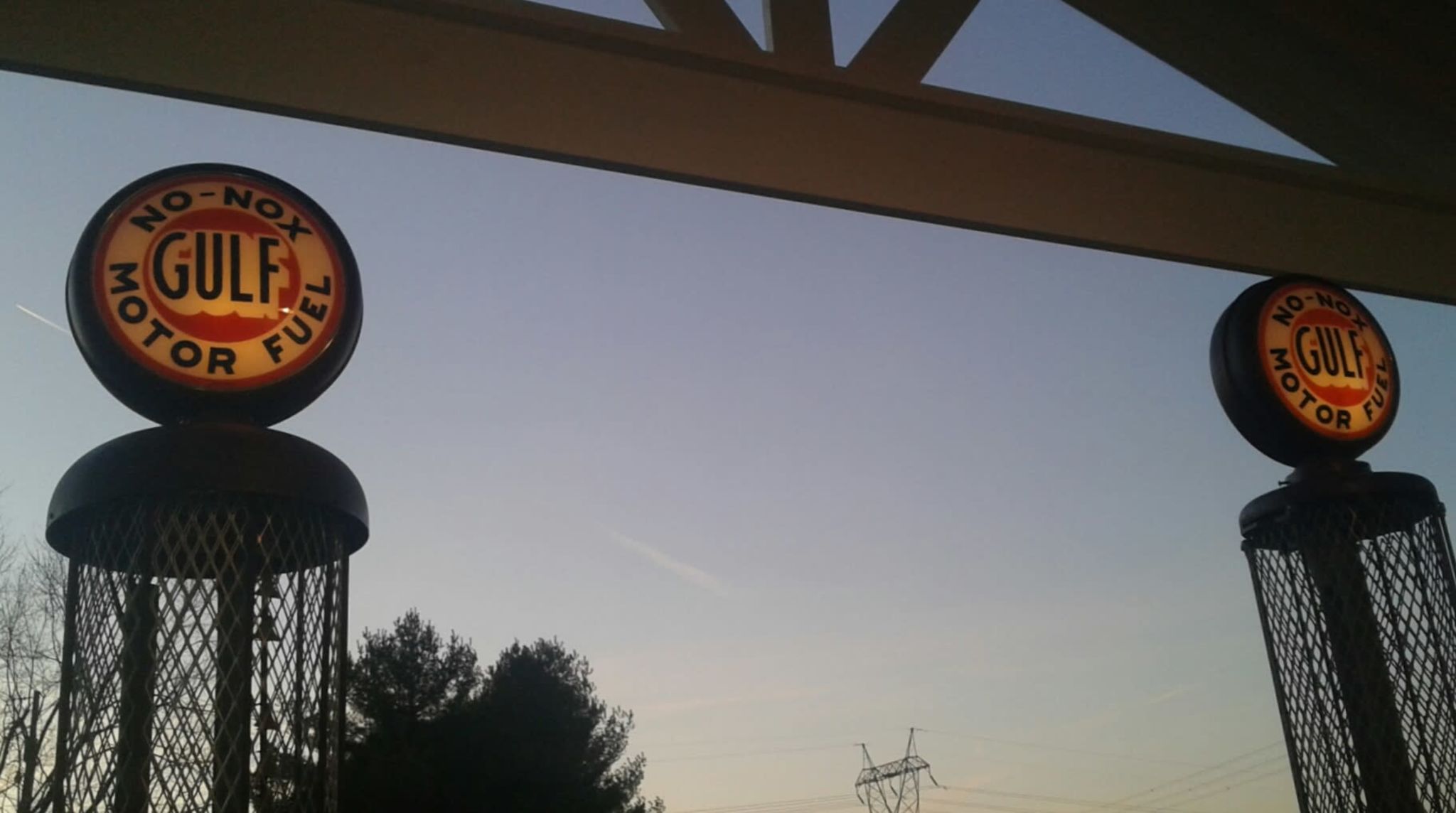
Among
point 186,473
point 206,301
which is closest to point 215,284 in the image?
point 206,301

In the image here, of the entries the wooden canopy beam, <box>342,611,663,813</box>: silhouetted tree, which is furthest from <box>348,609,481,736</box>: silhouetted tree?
the wooden canopy beam

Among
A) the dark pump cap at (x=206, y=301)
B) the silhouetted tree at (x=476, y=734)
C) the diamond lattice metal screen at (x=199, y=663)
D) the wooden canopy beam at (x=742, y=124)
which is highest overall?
the silhouetted tree at (x=476, y=734)

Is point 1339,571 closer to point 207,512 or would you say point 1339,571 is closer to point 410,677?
point 207,512

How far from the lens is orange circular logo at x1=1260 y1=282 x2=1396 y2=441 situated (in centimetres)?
271

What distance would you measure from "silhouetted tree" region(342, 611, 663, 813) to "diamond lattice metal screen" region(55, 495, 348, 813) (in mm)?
12413

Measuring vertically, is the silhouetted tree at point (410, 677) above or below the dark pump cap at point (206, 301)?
above

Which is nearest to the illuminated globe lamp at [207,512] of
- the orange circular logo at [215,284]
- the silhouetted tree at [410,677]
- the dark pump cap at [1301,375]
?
the orange circular logo at [215,284]

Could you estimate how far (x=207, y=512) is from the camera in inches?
67.5

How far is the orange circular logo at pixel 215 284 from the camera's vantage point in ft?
5.82

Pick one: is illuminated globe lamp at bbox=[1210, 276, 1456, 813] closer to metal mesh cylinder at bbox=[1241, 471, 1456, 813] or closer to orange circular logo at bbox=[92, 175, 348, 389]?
metal mesh cylinder at bbox=[1241, 471, 1456, 813]

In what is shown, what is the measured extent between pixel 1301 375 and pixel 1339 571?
415 millimetres

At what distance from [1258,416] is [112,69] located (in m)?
2.23

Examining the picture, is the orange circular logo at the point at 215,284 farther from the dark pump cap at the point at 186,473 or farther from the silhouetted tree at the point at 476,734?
the silhouetted tree at the point at 476,734

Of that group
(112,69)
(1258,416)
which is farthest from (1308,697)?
(112,69)
